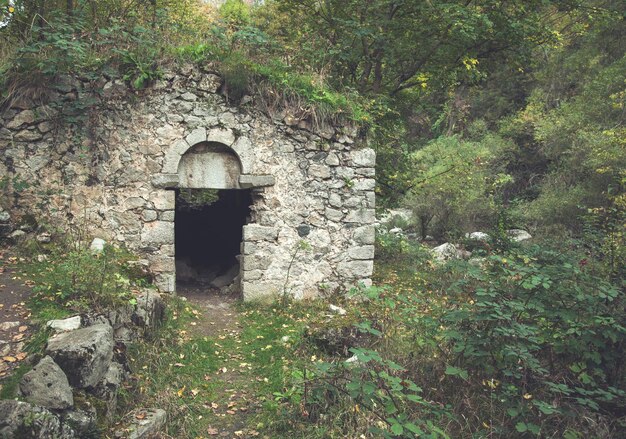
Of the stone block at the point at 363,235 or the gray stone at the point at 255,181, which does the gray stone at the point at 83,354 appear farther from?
the stone block at the point at 363,235

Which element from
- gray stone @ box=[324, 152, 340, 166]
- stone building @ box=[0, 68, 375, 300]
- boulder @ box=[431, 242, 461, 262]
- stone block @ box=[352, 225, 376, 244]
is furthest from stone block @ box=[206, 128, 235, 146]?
boulder @ box=[431, 242, 461, 262]

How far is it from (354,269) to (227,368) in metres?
3.01

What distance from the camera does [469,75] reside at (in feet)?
33.2

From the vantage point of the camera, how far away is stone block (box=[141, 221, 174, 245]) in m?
7.06

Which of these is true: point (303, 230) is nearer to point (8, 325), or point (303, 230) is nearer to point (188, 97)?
point (188, 97)

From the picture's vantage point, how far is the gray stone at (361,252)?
309 inches

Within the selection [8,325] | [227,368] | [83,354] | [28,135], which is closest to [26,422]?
[83,354]

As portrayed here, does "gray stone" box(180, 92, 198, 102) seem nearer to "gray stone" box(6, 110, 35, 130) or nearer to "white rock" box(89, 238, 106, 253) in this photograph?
"gray stone" box(6, 110, 35, 130)

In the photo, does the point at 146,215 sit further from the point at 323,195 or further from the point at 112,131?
the point at 323,195

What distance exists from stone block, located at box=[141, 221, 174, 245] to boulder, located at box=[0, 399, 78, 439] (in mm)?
3964

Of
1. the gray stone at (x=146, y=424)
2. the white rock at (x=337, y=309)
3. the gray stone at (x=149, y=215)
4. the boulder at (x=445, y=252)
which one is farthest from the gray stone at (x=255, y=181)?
the boulder at (x=445, y=252)

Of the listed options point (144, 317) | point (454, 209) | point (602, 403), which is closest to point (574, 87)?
point (454, 209)

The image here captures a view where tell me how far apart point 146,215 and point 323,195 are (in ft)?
8.93

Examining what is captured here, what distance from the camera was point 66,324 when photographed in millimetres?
4371
